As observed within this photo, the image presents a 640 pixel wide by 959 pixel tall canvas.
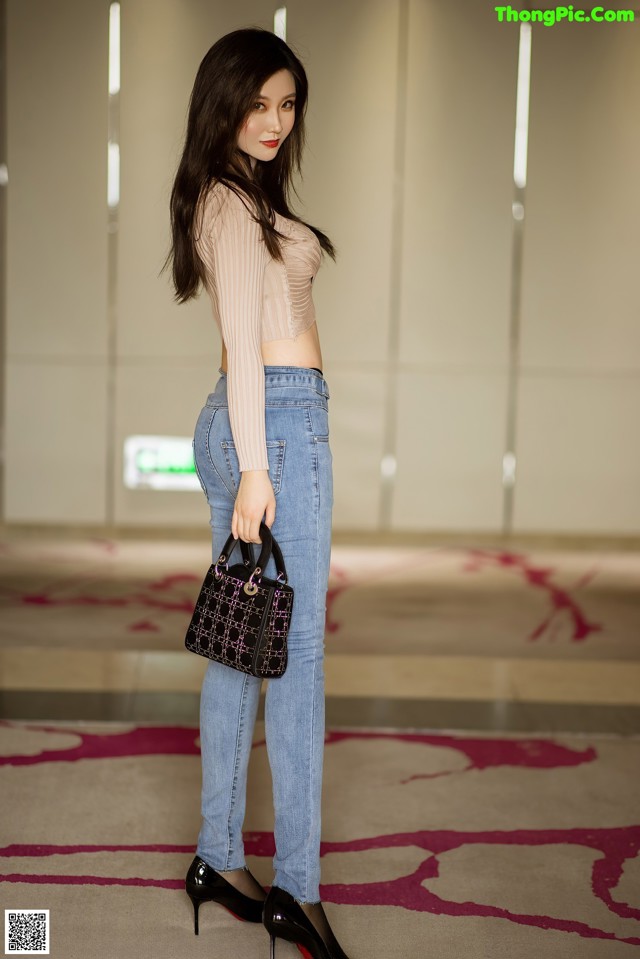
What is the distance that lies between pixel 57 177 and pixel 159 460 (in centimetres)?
171

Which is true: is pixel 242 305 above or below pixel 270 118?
below

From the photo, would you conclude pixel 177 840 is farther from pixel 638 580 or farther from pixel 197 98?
pixel 638 580

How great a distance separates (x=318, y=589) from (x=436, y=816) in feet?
2.57

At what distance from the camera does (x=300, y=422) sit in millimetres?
1443

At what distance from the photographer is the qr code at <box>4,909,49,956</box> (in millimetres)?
1469

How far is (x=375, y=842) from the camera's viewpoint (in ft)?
6.15

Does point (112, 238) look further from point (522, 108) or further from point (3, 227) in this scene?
point (522, 108)

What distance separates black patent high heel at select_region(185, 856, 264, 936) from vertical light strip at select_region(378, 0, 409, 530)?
14.4ft

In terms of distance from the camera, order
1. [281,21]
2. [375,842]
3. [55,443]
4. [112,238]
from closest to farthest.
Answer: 1. [375,842]
2. [281,21]
3. [112,238]
4. [55,443]

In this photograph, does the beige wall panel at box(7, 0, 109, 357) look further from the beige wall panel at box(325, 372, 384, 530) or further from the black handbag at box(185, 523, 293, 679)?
the black handbag at box(185, 523, 293, 679)

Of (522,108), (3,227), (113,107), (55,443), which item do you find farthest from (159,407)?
(522,108)

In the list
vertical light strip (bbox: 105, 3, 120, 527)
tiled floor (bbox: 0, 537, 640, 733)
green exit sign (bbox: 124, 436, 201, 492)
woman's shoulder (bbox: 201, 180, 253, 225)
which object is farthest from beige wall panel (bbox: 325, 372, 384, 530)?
woman's shoulder (bbox: 201, 180, 253, 225)

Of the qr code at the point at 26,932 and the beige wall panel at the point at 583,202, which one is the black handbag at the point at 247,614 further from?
the beige wall panel at the point at 583,202

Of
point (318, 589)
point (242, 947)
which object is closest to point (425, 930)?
point (242, 947)
